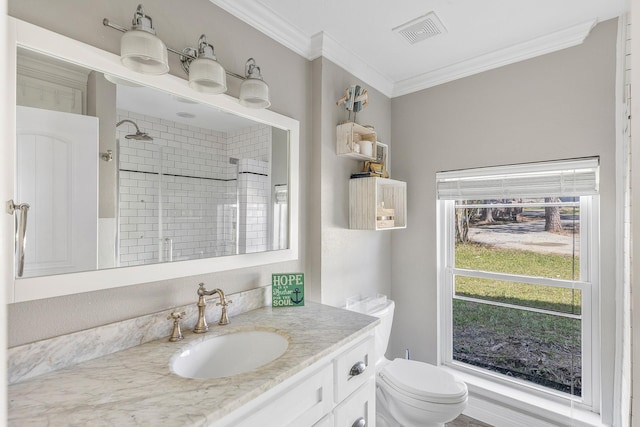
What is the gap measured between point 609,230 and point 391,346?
1.57 metres

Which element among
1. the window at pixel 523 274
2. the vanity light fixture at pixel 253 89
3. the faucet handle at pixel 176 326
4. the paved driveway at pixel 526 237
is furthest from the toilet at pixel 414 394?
the vanity light fixture at pixel 253 89

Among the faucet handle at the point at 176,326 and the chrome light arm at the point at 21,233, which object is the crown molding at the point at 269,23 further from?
the faucet handle at the point at 176,326

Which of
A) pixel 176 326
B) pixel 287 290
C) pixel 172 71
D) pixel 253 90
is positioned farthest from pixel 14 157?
pixel 287 290

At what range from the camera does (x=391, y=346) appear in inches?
94.6

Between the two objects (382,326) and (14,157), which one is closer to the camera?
(14,157)

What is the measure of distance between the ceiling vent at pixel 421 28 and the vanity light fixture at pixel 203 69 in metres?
1.06

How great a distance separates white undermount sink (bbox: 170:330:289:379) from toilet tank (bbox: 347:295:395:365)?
0.79m

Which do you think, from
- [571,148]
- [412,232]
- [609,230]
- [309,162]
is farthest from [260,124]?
[609,230]

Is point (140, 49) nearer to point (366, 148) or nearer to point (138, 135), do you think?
point (138, 135)

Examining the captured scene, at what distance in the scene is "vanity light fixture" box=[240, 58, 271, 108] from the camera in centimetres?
136

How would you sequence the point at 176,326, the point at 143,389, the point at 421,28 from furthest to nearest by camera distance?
1. the point at 421,28
2. the point at 176,326
3. the point at 143,389

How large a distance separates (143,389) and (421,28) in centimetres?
201

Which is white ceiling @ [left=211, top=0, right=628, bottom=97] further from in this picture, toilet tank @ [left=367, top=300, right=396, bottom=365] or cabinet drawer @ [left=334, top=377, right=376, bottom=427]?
cabinet drawer @ [left=334, top=377, right=376, bottom=427]

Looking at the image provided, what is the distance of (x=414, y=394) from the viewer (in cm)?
153
